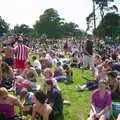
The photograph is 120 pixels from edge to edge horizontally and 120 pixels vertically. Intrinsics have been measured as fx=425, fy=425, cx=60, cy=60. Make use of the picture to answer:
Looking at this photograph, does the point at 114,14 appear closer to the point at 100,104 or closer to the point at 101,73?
the point at 101,73

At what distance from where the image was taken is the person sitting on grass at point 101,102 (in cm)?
1051

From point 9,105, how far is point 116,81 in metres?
4.10

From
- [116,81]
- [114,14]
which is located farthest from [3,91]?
[114,14]

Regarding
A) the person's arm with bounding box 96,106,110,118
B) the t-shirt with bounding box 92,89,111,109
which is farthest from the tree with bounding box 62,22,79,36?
the person's arm with bounding box 96,106,110,118

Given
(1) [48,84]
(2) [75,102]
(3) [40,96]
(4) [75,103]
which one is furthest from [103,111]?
(2) [75,102]

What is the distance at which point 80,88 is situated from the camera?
1562 centimetres

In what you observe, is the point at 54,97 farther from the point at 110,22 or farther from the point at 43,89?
the point at 110,22

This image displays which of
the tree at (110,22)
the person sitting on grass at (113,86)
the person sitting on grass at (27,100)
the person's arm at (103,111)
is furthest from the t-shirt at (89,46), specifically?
the tree at (110,22)

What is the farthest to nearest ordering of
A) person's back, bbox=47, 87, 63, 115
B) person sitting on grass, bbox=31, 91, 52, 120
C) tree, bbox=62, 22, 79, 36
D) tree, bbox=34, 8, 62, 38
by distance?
tree, bbox=62, 22, 79, 36, tree, bbox=34, 8, 62, 38, person's back, bbox=47, 87, 63, 115, person sitting on grass, bbox=31, 91, 52, 120

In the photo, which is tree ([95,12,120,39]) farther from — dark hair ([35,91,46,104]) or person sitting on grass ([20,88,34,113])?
dark hair ([35,91,46,104])

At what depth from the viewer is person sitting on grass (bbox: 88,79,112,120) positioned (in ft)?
34.5

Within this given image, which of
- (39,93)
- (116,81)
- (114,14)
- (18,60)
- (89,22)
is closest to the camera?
(39,93)

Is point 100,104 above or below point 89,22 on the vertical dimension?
below

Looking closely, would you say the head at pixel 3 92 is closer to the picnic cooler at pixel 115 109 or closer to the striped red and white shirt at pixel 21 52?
the picnic cooler at pixel 115 109
